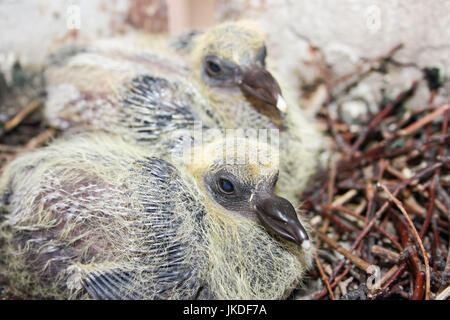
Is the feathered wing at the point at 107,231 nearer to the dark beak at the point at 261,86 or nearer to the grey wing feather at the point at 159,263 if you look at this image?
the grey wing feather at the point at 159,263

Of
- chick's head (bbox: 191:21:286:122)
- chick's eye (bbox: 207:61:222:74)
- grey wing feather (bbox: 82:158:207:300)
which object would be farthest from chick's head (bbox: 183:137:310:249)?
chick's eye (bbox: 207:61:222:74)

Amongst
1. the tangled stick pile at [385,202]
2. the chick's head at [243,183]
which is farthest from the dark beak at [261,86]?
the tangled stick pile at [385,202]

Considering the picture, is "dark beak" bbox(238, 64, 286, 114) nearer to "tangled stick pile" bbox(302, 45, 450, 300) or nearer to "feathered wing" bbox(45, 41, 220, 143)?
"feathered wing" bbox(45, 41, 220, 143)

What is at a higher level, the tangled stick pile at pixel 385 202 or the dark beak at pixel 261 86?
the dark beak at pixel 261 86

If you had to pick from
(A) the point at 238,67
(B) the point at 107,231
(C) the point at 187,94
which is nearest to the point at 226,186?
(B) the point at 107,231
